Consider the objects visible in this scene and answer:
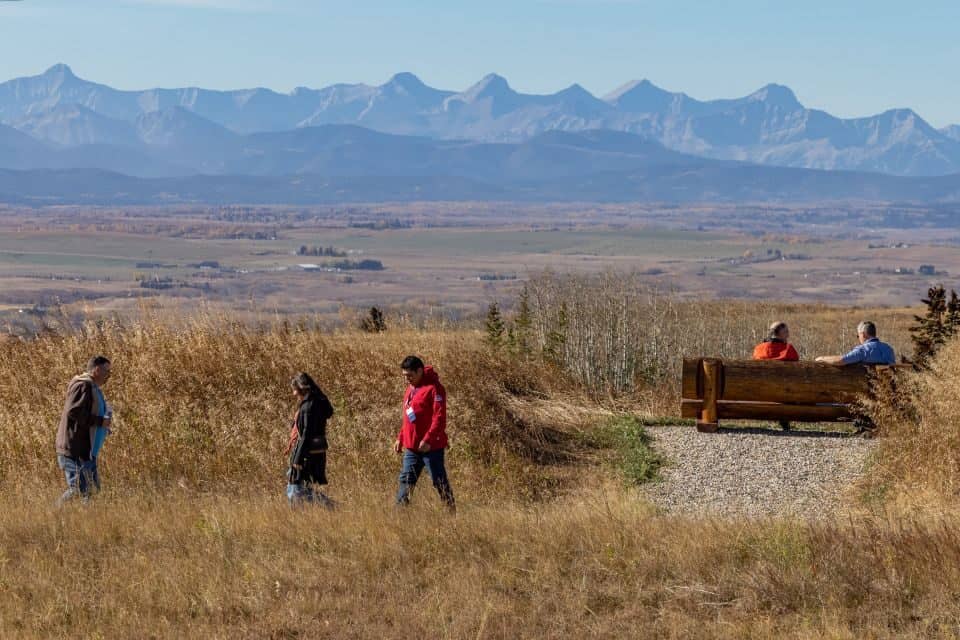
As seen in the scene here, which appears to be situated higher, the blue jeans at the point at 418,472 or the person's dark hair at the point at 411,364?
the person's dark hair at the point at 411,364

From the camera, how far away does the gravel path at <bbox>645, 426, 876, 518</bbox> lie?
A: 11.4 meters

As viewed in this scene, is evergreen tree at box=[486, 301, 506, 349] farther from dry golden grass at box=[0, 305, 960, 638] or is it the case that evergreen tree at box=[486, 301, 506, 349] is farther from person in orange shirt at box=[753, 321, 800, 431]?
person in orange shirt at box=[753, 321, 800, 431]

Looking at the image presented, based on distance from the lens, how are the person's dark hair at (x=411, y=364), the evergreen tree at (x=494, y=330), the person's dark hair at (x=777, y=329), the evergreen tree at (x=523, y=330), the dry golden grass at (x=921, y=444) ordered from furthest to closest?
the evergreen tree at (x=523, y=330)
the evergreen tree at (x=494, y=330)
the person's dark hair at (x=777, y=329)
the dry golden grass at (x=921, y=444)
the person's dark hair at (x=411, y=364)

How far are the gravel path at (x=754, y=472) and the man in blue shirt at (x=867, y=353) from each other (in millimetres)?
906

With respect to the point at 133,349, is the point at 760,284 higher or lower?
lower

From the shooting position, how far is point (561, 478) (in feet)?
43.0

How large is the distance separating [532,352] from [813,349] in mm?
16104

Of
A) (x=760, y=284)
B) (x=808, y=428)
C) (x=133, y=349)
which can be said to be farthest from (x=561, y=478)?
(x=760, y=284)

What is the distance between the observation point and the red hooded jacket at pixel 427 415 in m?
9.89

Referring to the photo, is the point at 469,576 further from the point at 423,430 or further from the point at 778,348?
the point at 778,348

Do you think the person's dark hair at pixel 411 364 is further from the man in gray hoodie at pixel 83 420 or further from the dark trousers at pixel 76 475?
the dark trousers at pixel 76 475

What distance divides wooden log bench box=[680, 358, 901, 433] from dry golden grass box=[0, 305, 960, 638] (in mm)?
1547

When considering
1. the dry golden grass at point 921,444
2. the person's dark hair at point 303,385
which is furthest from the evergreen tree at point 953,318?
the person's dark hair at point 303,385

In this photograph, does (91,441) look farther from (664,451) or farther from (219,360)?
(664,451)
